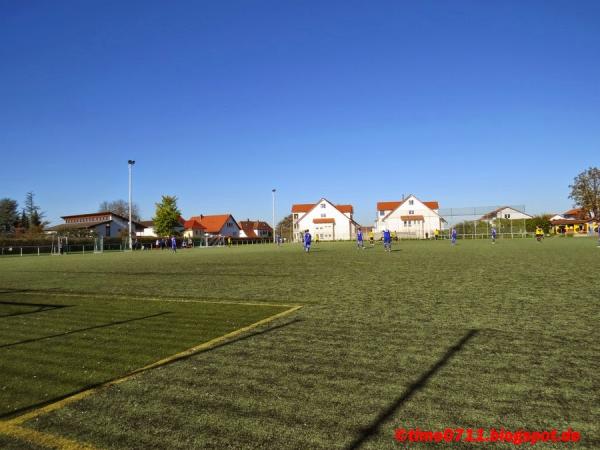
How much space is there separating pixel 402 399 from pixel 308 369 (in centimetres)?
123

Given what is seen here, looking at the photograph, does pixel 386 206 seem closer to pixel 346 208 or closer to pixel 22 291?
pixel 346 208

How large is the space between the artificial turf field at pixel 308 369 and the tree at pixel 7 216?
92.5 m

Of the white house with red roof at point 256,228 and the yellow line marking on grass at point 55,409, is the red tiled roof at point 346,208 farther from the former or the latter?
the yellow line marking on grass at point 55,409

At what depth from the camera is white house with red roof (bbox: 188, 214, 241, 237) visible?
319 feet

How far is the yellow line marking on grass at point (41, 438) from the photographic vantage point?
3.05 m

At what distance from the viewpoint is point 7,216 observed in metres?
83.8

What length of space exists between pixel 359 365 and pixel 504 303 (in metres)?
5.03

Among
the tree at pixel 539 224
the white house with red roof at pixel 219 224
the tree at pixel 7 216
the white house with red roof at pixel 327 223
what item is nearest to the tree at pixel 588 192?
the tree at pixel 539 224

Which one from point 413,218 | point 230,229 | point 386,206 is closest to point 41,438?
point 413,218

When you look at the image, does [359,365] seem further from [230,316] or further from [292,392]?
[230,316]

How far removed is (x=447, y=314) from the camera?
7.30m

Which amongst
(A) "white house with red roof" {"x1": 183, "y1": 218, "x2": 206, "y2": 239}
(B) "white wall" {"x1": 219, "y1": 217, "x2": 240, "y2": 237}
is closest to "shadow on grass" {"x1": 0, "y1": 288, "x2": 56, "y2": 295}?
(A) "white house with red roof" {"x1": 183, "y1": 218, "x2": 206, "y2": 239}

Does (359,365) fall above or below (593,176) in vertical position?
below

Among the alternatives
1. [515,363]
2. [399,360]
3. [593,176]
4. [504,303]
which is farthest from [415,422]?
[593,176]
